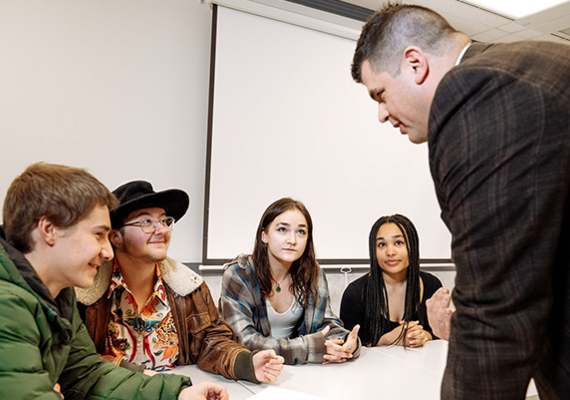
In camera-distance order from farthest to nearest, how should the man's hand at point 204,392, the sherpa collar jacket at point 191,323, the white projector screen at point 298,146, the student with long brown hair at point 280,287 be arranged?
the white projector screen at point 298,146 < the student with long brown hair at point 280,287 < the sherpa collar jacket at point 191,323 < the man's hand at point 204,392

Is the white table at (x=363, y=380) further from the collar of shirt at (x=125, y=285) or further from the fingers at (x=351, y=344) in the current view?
the collar of shirt at (x=125, y=285)

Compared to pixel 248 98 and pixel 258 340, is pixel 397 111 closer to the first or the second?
pixel 258 340

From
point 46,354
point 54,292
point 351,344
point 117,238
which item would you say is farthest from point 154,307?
point 351,344

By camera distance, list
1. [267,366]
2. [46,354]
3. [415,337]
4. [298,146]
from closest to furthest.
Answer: [46,354], [267,366], [415,337], [298,146]

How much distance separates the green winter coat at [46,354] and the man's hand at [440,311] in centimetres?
94

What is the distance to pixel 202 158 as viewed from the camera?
3199mm

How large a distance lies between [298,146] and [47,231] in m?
2.46

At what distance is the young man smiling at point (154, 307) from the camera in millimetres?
1589

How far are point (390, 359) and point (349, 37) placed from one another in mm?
2643

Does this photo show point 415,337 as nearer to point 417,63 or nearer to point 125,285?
point 125,285

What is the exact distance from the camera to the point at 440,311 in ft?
5.51

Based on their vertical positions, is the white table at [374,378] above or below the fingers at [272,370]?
below

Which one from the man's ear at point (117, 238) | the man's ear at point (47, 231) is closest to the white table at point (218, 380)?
the man's ear at point (117, 238)

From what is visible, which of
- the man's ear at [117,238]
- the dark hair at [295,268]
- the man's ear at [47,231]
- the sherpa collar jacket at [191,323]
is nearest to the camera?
the man's ear at [47,231]
